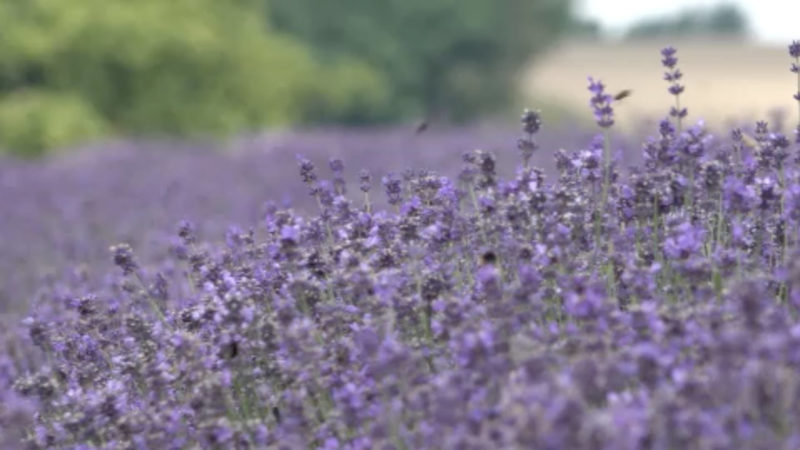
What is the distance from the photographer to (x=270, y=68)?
23.3 metres

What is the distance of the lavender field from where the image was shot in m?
2.15

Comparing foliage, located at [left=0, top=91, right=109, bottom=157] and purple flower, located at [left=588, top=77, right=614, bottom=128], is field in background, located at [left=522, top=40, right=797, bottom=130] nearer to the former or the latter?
foliage, located at [left=0, top=91, right=109, bottom=157]

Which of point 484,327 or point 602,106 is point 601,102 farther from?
point 484,327

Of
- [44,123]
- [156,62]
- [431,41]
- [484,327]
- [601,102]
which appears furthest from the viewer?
[431,41]

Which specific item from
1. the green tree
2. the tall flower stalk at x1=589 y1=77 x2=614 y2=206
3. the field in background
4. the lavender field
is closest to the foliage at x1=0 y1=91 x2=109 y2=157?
the green tree

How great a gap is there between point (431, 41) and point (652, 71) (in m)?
24.0

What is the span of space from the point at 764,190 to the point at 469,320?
930 millimetres

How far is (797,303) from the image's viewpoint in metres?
2.71

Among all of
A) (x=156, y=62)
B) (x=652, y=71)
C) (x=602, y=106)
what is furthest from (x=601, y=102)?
(x=652, y=71)

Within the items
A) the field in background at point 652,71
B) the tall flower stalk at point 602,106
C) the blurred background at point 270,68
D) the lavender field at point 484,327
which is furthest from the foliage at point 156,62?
the tall flower stalk at point 602,106

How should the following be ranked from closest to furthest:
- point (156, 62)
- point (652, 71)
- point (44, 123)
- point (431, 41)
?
point (44, 123) → point (156, 62) → point (431, 41) → point (652, 71)

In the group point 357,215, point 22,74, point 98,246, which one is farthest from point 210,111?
point 357,215

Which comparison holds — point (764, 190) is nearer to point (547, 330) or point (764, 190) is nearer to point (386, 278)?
point (547, 330)

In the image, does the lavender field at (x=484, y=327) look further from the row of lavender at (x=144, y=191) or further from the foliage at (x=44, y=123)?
the foliage at (x=44, y=123)
